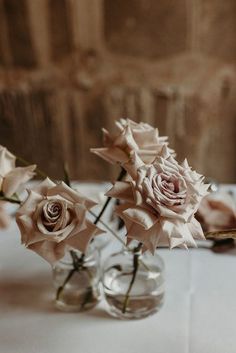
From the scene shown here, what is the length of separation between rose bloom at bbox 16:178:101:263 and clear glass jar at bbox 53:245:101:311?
154 millimetres

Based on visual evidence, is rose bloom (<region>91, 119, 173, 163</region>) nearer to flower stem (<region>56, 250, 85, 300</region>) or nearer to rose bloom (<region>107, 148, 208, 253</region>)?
rose bloom (<region>107, 148, 208, 253</region>)

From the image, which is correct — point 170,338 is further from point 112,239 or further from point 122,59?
point 122,59

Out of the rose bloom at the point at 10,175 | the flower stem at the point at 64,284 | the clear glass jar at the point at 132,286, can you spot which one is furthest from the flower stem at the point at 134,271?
the rose bloom at the point at 10,175

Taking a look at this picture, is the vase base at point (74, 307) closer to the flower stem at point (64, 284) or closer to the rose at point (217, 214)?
the flower stem at point (64, 284)

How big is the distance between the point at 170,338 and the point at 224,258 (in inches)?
10.4

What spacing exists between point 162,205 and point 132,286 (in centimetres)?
24

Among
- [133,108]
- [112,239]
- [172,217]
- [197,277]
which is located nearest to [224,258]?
[197,277]

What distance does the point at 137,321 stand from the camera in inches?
36.1

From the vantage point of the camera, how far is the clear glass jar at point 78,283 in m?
0.94

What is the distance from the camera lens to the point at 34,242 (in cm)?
77

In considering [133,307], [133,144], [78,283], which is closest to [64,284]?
[78,283]

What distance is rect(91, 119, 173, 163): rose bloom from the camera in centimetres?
83

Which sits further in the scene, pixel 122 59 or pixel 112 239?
pixel 122 59

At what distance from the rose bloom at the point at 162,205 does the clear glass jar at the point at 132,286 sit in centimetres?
17
